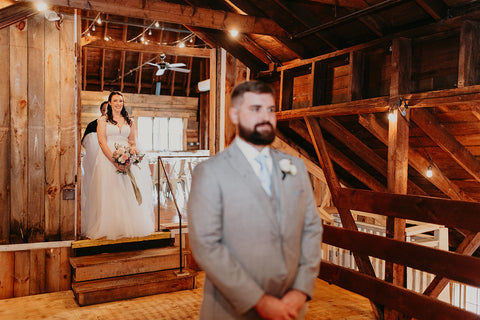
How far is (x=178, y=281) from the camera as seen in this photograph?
507 centimetres

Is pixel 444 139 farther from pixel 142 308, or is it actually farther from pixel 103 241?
pixel 103 241

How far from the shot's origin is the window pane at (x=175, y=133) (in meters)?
15.3

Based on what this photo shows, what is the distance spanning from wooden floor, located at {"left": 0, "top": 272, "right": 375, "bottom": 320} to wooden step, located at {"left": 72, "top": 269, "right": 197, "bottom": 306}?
8 centimetres

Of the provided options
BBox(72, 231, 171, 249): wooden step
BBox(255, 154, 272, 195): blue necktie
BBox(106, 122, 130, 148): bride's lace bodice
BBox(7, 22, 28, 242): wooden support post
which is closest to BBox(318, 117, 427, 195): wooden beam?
BBox(106, 122, 130, 148): bride's lace bodice

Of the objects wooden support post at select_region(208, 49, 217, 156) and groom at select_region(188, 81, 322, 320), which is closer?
groom at select_region(188, 81, 322, 320)

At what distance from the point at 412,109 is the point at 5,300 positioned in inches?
191

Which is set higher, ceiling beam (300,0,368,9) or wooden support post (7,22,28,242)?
ceiling beam (300,0,368,9)

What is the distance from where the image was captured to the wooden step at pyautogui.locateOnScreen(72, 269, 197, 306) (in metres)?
4.57

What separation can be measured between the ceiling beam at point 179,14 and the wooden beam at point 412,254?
254cm

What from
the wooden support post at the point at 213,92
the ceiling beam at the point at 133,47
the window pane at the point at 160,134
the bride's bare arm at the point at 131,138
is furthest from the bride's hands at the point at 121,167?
the window pane at the point at 160,134

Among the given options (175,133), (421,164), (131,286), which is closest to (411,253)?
(421,164)

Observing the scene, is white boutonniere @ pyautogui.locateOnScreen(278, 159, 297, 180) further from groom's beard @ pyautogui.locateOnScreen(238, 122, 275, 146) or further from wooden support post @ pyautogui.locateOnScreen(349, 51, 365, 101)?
wooden support post @ pyautogui.locateOnScreen(349, 51, 365, 101)

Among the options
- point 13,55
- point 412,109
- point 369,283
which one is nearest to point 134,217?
point 13,55

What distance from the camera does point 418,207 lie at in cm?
394
